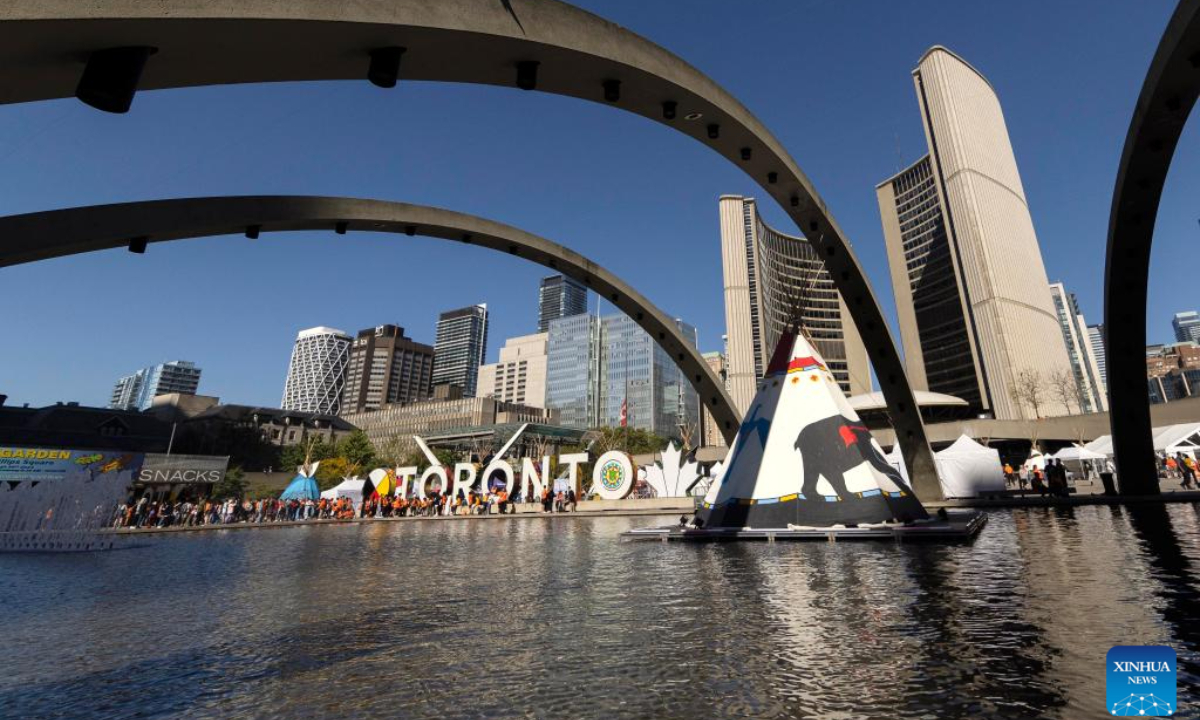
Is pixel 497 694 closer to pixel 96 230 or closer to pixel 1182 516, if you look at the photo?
pixel 96 230

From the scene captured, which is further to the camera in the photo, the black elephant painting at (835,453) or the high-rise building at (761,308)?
the high-rise building at (761,308)

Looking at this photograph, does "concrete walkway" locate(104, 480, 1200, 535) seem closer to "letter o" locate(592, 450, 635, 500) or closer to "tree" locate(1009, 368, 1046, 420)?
"letter o" locate(592, 450, 635, 500)

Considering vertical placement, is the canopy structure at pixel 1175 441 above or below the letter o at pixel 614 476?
above

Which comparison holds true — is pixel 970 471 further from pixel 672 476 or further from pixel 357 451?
pixel 357 451

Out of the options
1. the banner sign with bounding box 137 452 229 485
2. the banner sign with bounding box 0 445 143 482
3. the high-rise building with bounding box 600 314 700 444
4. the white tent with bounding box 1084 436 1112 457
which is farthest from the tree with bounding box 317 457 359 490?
the white tent with bounding box 1084 436 1112 457

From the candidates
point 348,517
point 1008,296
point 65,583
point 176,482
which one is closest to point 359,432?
point 176,482

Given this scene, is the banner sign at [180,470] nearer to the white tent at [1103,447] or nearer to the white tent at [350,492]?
the white tent at [350,492]

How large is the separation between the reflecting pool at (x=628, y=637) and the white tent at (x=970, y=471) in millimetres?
24878

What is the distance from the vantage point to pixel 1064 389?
296 feet

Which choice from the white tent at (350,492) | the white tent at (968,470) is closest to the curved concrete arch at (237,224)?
the white tent at (968,470)

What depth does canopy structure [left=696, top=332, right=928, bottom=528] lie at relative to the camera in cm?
1571

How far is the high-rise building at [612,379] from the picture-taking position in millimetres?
168750

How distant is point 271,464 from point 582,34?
11325 cm

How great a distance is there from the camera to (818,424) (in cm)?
1692
